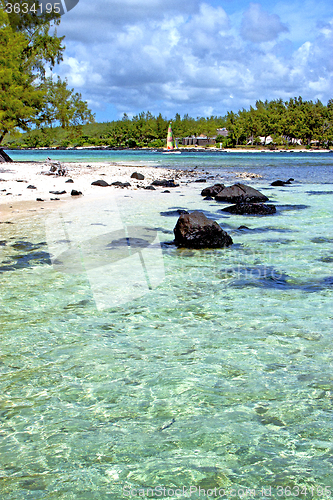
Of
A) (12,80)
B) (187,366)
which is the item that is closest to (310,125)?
(12,80)

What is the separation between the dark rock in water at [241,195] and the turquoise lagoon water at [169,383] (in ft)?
31.4

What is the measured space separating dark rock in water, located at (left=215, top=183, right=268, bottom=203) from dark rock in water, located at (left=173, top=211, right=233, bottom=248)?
8.05 meters

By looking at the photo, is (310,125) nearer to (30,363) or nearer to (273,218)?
(273,218)

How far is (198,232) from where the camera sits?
9.28 meters

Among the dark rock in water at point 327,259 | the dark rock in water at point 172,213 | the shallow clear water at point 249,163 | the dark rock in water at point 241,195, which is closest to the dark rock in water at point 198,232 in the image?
the dark rock in water at point 327,259

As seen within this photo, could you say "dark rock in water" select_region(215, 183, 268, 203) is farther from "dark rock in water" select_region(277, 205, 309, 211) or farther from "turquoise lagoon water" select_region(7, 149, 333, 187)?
"turquoise lagoon water" select_region(7, 149, 333, 187)

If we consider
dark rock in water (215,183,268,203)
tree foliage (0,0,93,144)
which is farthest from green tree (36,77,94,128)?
dark rock in water (215,183,268,203)

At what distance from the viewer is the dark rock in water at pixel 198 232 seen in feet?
30.4

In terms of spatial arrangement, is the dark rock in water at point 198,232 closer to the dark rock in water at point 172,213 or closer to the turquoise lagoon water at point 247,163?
the dark rock in water at point 172,213

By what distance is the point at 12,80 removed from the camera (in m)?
31.0

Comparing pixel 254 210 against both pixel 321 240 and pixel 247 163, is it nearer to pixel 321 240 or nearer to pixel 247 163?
pixel 321 240

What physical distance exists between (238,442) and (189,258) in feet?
18.0

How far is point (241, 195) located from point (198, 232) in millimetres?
8648

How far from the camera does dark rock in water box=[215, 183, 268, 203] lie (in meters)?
17.2
